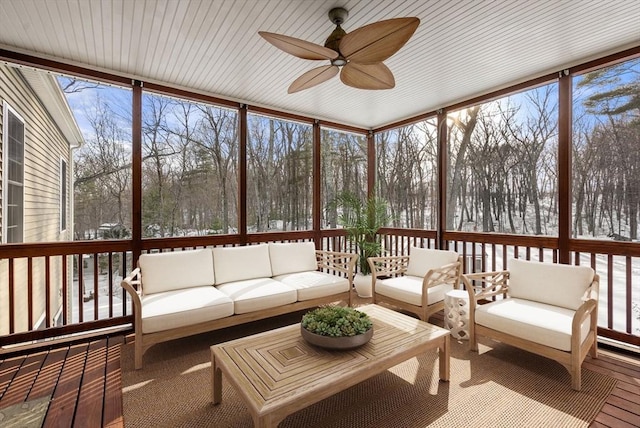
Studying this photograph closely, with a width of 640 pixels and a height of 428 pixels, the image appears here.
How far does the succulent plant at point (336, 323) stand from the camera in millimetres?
2158

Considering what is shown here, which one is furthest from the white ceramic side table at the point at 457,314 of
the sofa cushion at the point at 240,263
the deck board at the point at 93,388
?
the deck board at the point at 93,388

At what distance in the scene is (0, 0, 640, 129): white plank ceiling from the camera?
2492 mm

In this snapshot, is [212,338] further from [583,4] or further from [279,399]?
[583,4]

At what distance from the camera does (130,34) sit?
2848 millimetres

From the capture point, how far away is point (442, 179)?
486 centimetres

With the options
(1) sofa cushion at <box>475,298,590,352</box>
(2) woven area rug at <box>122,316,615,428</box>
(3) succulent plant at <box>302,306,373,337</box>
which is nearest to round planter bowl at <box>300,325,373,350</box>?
(3) succulent plant at <box>302,306,373,337</box>

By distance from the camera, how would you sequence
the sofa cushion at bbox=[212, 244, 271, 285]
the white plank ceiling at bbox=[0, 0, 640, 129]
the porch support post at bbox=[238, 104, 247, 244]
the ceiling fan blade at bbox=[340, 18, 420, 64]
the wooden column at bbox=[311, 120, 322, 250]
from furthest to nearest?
the wooden column at bbox=[311, 120, 322, 250]
the porch support post at bbox=[238, 104, 247, 244]
the sofa cushion at bbox=[212, 244, 271, 285]
the white plank ceiling at bbox=[0, 0, 640, 129]
the ceiling fan blade at bbox=[340, 18, 420, 64]

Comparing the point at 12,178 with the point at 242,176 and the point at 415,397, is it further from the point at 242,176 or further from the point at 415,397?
the point at 415,397

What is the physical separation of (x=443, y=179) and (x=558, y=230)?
1661mm

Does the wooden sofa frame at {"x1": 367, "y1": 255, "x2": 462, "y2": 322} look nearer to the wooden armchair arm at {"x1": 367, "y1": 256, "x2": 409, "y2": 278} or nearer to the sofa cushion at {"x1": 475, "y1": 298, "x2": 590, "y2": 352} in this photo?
the wooden armchair arm at {"x1": 367, "y1": 256, "x2": 409, "y2": 278}

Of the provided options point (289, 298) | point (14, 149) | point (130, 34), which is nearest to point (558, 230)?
point (289, 298)

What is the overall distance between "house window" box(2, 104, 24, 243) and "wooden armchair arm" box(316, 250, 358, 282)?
11.9ft

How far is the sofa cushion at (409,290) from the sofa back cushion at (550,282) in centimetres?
74

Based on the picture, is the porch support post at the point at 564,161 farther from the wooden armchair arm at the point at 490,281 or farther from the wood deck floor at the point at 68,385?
the wood deck floor at the point at 68,385
